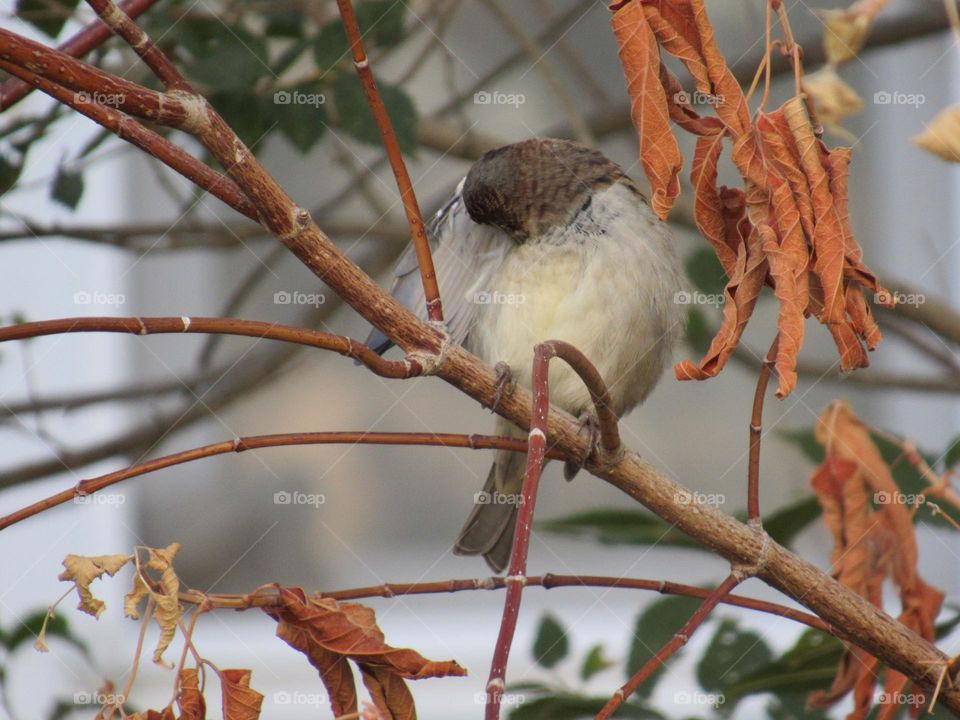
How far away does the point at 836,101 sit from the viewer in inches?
47.4

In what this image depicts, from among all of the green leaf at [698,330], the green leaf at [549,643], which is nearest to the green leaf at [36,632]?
the green leaf at [549,643]

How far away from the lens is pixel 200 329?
0.79 metres

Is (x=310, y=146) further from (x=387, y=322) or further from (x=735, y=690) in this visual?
(x=735, y=690)

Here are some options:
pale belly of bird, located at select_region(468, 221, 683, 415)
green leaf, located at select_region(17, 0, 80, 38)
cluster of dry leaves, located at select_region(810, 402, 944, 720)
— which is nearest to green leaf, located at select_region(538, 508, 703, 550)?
pale belly of bird, located at select_region(468, 221, 683, 415)

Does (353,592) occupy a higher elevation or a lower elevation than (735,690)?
higher

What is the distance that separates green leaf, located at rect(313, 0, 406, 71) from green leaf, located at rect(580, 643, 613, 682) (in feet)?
3.33

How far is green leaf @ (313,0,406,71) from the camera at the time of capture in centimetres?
172

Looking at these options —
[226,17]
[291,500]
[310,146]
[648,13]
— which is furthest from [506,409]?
[291,500]

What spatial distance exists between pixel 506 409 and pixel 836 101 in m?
0.51

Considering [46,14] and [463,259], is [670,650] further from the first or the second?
[46,14]

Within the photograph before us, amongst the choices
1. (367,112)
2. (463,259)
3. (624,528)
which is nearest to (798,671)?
(624,528)

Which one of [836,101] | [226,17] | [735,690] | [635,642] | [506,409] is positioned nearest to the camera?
[506,409]

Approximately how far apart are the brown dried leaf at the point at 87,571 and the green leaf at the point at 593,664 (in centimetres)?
106

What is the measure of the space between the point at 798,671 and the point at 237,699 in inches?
29.7
